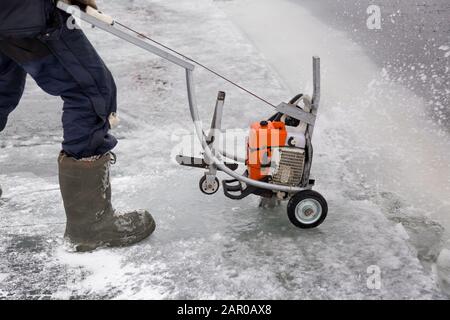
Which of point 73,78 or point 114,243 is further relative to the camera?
point 114,243

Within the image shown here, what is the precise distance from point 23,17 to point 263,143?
1.16m

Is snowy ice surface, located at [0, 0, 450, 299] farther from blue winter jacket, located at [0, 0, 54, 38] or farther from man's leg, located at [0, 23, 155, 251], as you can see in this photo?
blue winter jacket, located at [0, 0, 54, 38]

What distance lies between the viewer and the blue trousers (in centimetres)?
206

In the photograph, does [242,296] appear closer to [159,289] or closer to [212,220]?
[159,289]

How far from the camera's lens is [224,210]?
2.69 meters

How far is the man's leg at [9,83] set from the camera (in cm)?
234

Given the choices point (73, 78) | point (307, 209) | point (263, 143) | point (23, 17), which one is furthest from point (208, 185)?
point (23, 17)

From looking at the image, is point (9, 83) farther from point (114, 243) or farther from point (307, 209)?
point (307, 209)

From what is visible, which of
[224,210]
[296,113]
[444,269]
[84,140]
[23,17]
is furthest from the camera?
[224,210]

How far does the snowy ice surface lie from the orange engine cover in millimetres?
300

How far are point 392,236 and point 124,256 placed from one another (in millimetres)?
1275

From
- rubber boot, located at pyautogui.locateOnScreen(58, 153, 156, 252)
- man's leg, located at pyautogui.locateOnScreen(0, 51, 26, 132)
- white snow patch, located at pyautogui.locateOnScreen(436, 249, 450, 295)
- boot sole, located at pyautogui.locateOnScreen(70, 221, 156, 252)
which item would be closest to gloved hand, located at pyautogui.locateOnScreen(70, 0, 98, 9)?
man's leg, located at pyautogui.locateOnScreen(0, 51, 26, 132)

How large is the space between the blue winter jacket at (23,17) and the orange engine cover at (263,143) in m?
1.05

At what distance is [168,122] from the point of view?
3.83m
